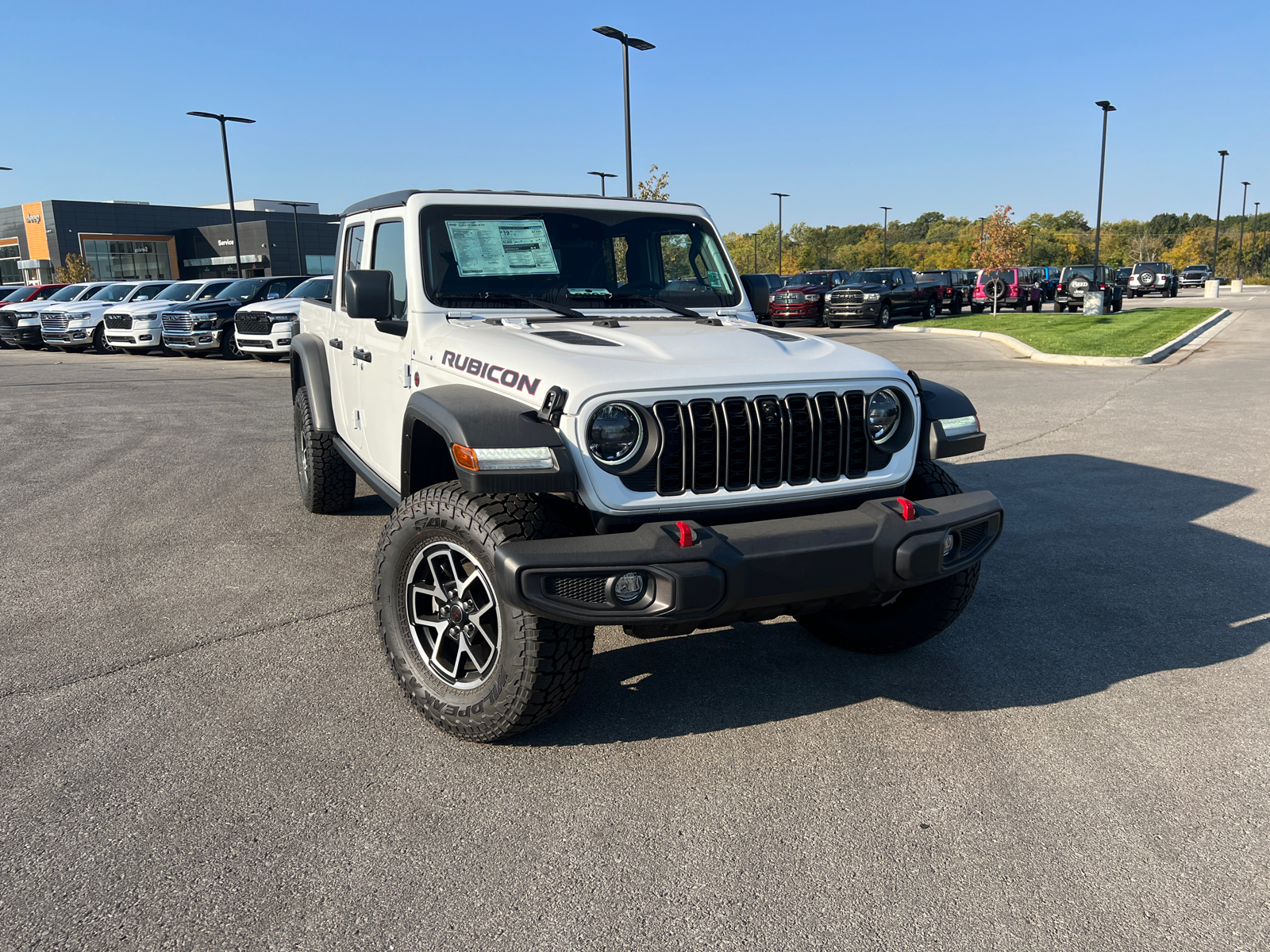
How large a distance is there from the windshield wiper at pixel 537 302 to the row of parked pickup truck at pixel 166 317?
13.9 metres

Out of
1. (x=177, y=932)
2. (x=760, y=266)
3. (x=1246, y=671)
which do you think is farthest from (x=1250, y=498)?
(x=760, y=266)

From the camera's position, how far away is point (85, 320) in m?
25.0

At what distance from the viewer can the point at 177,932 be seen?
8.17 ft

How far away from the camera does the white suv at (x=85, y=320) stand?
82.1 ft

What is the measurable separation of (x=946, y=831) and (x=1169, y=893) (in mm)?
597

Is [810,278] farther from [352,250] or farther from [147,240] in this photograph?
[147,240]

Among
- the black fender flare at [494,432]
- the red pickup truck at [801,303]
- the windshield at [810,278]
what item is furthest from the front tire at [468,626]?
→ the windshield at [810,278]

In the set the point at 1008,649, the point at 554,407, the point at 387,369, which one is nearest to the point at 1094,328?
the point at 1008,649

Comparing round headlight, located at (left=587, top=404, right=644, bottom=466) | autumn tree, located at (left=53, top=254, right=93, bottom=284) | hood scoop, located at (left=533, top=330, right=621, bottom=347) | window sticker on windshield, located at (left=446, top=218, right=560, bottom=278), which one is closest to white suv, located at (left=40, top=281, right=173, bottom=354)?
window sticker on windshield, located at (left=446, top=218, right=560, bottom=278)

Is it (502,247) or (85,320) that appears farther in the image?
(85,320)

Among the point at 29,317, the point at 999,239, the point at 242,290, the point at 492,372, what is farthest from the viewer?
the point at 999,239

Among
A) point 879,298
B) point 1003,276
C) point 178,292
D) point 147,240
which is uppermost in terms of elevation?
point 147,240

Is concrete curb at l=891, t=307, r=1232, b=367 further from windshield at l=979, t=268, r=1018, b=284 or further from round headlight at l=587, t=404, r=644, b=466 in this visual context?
round headlight at l=587, t=404, r=644, b=466

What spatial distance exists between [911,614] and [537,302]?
85.9 inches
